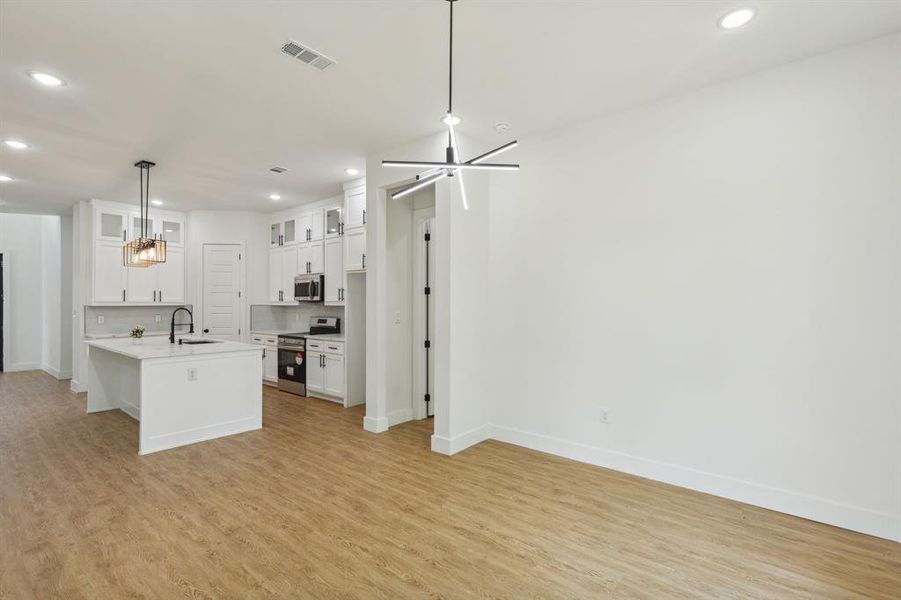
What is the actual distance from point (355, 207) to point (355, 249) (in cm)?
57

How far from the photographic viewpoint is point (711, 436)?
3238 mm

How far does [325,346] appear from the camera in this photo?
6086 millimetres

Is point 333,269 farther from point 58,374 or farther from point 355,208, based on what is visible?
point 58,374

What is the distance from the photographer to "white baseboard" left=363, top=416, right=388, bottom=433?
4.69 metres

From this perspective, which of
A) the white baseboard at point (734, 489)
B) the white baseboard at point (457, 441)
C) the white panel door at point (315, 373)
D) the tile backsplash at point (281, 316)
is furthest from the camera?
the tile backsplash at point (281, 316)

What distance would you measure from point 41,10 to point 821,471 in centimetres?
538

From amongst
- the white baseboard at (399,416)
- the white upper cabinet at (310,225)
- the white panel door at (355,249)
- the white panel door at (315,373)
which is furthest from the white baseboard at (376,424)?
the white upper cabinet at (310,225)

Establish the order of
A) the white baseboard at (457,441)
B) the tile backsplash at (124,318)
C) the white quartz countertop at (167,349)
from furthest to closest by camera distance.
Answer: the tile backsplash at (124,318) → the white quartz countertop at (167,349) → the white baseboard at (457,441)

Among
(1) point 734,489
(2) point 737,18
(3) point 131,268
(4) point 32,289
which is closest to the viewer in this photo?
(2) point 737,18

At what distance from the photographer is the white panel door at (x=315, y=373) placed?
6176 mm

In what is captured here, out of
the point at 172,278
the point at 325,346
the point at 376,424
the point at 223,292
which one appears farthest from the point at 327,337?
the point at 172,278

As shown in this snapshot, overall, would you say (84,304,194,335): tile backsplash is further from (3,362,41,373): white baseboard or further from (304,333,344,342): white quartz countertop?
(3,362,41,373): white baseboard

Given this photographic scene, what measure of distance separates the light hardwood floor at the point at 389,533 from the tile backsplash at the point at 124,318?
3449 mm

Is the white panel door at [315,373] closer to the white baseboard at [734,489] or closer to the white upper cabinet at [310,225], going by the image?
the white upper cabinet at [310,225]
